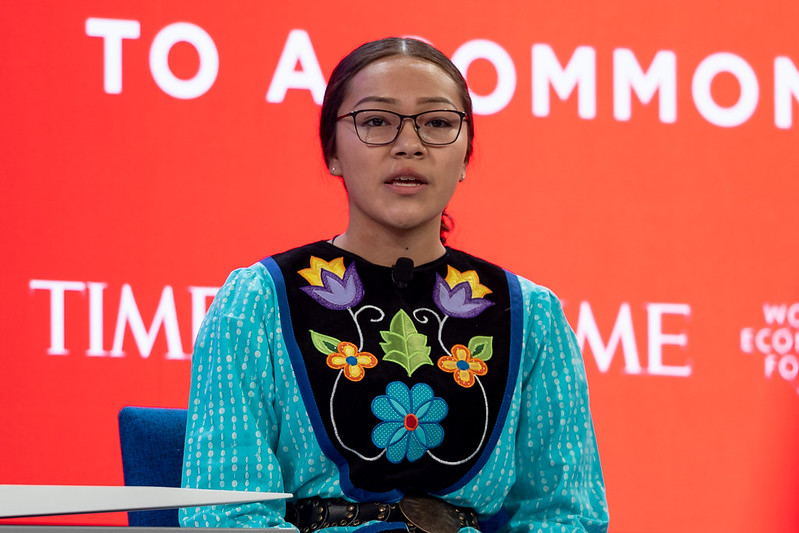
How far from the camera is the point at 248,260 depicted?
8.51 feet

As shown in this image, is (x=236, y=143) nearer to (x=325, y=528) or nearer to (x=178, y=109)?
(x=178, y=109)

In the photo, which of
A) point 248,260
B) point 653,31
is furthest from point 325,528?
point 653,31

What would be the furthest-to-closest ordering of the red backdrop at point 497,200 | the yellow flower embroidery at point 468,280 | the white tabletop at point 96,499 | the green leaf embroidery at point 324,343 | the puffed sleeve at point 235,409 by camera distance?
the red backdrop at point 497,200 → the yellow flower embroidery at point 468,280 → the green leaf embroidery at point 324,343 → the puffed sleeve at point 235,409 → the white tabletop at point 96,499

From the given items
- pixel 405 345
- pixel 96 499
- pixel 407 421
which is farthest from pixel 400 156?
pixel 96 499

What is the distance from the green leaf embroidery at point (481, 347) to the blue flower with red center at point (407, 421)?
3.9 inches

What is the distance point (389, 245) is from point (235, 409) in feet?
1.11

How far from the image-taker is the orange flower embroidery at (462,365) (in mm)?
1508

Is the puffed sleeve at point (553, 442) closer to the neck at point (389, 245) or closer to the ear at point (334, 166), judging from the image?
the neck at point (389, 245)

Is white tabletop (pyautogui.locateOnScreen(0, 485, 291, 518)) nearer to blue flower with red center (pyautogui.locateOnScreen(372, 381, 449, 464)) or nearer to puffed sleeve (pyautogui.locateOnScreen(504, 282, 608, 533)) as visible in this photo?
blue flower with red center (pyautogui.locateOnScreen(372, 381, 449, 464))

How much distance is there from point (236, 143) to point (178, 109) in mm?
159

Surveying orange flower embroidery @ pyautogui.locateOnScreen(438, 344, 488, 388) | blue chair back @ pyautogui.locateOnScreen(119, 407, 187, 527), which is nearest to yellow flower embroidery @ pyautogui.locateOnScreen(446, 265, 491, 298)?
orange flower embroidery @ pyautogui.locateOnScreen(438, 344, 488, 388)

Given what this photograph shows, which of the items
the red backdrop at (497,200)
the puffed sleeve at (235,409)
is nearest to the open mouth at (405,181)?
the puffed sleeve at (235,409)

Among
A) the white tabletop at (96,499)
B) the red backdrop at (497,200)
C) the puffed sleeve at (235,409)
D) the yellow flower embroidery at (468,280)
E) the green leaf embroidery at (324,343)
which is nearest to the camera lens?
the white tabletop at (96,499)

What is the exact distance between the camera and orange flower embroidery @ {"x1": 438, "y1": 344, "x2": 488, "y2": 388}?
1508 millimetres
